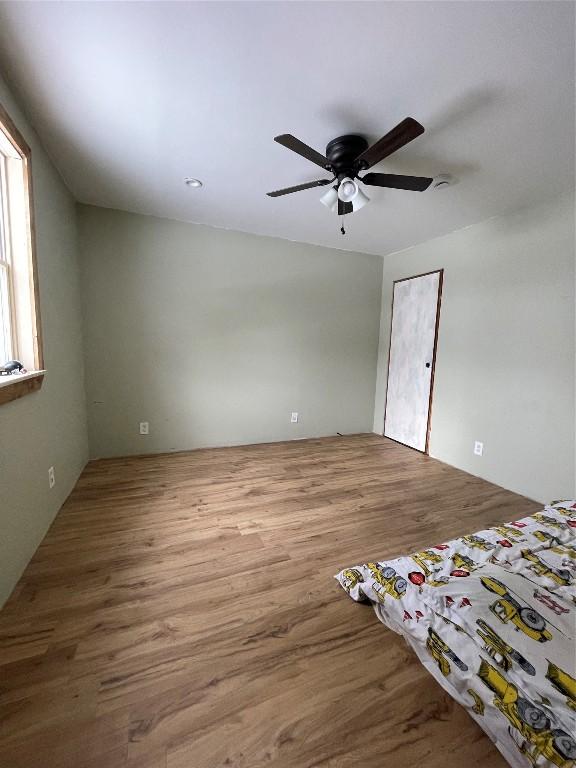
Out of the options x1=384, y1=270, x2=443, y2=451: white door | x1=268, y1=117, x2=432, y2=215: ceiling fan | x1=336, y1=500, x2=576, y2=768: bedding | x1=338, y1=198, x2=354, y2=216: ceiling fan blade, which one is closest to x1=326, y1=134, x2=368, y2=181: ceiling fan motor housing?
x1=268, y1=117, x2=432, y2=215: ceiling fan

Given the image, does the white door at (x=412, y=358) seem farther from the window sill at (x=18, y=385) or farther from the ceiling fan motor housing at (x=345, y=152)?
the window sill at (x=18, y=385)

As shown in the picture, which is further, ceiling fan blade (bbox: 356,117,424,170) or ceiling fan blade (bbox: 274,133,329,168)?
ceiling fan blade (bbox: 274,133,329,168)

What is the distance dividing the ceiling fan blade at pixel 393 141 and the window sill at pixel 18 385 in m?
2.06

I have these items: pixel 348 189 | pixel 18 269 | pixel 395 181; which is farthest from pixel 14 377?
pixel 395 181

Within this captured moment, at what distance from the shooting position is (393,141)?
1421mm

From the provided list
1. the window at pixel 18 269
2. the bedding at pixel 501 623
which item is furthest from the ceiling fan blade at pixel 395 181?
the bedding at pixel 501 623

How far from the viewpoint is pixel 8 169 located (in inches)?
61.4

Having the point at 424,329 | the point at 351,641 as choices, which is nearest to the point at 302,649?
the point at 351,641

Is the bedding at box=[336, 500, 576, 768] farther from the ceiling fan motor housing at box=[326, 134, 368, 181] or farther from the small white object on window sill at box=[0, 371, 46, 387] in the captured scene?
the ceiling fan motor housing at box=[326, 134, 368, 181]

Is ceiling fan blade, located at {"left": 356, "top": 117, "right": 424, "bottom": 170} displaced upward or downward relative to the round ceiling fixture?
upward

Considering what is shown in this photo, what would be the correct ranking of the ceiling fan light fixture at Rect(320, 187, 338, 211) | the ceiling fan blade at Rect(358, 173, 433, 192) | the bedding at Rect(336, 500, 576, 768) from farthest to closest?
1. the ceiling fan light fixture at Rect(320, 187, 338, 211)
2. the ceiling fan blade at Rect(358, 173, 433, 192)
3. the bedding at Rect(336, 500, 576, 768)

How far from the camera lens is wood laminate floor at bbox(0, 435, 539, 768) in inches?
34.4

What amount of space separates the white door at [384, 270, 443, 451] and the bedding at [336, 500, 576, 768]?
6.57ft

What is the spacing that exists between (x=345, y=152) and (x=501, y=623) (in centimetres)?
231
